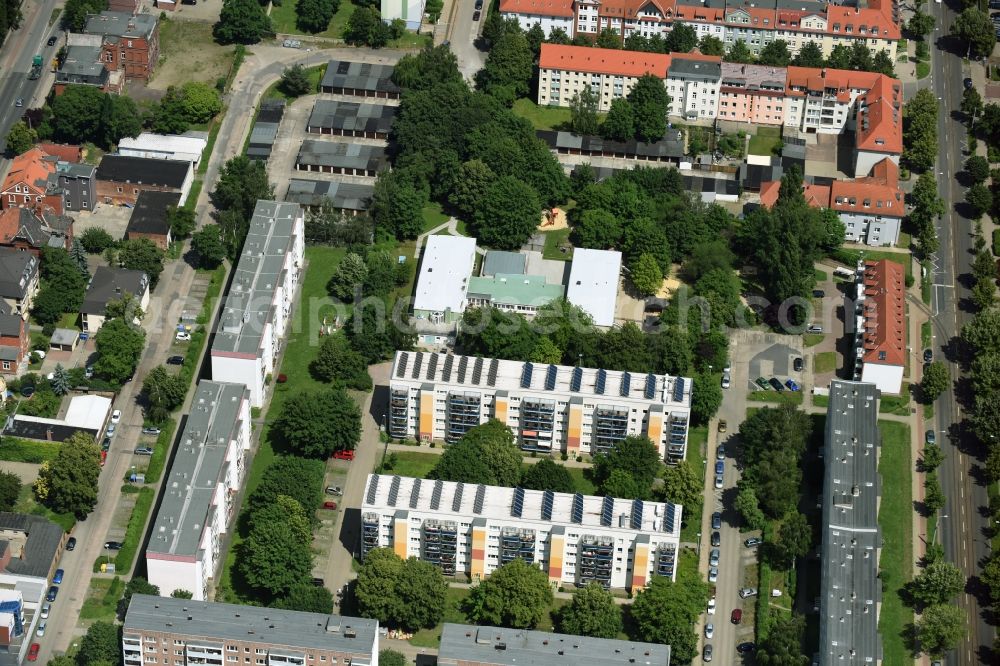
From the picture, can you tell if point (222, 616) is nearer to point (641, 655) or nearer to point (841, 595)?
point (641, 655)

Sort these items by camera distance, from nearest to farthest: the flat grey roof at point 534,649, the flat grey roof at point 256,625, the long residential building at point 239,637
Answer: the flat grey roof at point 534,649, the long residential building at point 239,637, the flat grey roof at point 256,625

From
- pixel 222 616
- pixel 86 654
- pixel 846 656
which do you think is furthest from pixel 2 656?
pixel 846 656

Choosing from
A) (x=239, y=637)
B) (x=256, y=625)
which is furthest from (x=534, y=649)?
(x=239, y=637)

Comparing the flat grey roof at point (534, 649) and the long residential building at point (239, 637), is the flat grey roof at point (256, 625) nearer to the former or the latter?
the long residential building at point (239, 637)

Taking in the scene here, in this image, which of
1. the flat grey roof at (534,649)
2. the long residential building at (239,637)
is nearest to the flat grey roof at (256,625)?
the long residential building at (239,637)

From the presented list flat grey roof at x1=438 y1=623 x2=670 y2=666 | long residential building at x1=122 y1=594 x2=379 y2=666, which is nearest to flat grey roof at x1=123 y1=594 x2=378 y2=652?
long residential building at x1=122 y1=594 x2=379 y2=666

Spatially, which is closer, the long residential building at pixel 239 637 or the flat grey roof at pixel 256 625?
the long residential building at pixel 239 637

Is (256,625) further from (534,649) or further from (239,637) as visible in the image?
(534,649)
